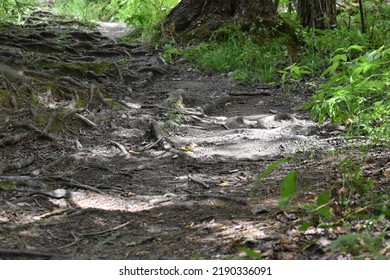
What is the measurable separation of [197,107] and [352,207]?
396 centimetres

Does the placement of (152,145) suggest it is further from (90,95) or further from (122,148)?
(90,95)

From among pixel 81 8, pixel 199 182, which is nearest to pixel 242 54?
pixel 199 182

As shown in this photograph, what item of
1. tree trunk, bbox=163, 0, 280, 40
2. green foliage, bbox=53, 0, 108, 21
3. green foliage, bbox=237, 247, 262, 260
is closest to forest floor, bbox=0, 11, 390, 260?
green foliage, bbox=237, 247, 262, 260

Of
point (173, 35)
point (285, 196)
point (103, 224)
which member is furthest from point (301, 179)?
point (173, 35)

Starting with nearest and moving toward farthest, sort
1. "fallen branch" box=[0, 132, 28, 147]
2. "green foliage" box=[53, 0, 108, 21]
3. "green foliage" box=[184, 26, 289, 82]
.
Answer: "fallen branch" box=[0, 132, 28, 147] < "green foliage" box=[184, 26, 289, 82] < "green foliage" box=[53, 0, 108, 21]

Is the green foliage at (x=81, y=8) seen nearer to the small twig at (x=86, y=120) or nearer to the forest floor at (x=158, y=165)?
the forest floor at (x=158, y=165)

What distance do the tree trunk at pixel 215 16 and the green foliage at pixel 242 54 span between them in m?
0.29

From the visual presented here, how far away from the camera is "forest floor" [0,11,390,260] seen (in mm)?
3602

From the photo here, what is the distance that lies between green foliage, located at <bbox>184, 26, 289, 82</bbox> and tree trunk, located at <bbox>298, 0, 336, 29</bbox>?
3.56 feet

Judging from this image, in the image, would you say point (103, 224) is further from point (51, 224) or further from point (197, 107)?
point (197, 107)

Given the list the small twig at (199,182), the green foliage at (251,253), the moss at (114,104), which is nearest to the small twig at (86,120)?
the moss at (114,104)

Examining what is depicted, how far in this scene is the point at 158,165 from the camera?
5.51 meters

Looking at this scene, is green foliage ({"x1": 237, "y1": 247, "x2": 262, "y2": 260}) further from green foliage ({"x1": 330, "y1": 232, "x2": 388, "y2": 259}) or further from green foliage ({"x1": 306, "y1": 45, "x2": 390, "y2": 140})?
green foliage ({"x1": 306, "y1": 45, "x2": 390, "y2": 140})

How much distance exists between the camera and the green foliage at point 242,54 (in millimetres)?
9000
